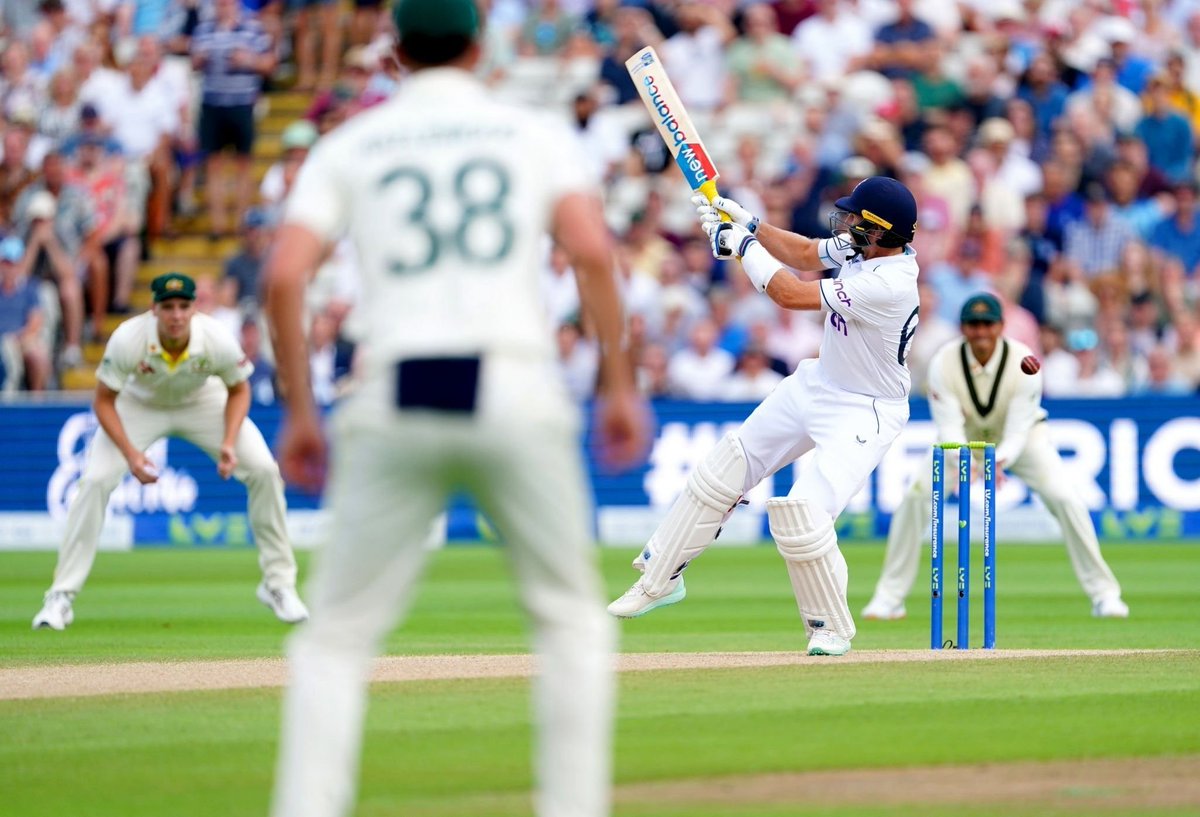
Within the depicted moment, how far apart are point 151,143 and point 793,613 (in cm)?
1174

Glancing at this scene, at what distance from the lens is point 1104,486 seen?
1805 cm

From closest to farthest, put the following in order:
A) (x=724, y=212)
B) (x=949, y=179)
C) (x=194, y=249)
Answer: (x=724, y=212) < (x=949, y=179) < (x=194, y=249)

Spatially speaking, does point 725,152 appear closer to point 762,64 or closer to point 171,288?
point 762,64

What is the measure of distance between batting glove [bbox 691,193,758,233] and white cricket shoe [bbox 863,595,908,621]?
10.1 feet

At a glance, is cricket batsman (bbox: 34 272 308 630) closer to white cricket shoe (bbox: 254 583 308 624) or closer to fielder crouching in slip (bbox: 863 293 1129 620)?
white cricket shoe (bbox: 254 583 308 624)

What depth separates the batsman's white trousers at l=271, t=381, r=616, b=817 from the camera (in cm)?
459

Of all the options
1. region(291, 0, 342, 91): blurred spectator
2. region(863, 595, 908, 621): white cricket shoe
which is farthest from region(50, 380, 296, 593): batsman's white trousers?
region(291, 0, 342, 91): blurred spectator

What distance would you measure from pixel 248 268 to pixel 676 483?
4.94 m

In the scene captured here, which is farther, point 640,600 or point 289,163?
point 289,163

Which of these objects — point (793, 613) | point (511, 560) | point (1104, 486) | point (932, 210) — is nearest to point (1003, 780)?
point (511, 560)

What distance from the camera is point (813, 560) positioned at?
29.9ft

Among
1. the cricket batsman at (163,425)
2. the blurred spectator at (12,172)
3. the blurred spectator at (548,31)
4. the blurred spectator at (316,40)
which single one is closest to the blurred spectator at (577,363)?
the blurred spectator at (548,31)

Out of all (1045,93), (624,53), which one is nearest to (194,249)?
(624,53)

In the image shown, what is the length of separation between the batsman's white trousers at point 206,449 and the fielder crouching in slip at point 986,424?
11.5 feet
